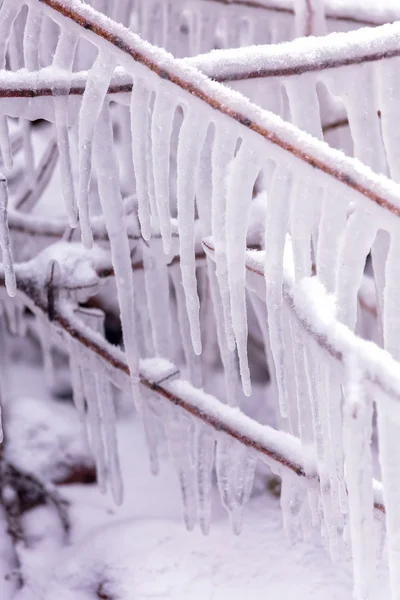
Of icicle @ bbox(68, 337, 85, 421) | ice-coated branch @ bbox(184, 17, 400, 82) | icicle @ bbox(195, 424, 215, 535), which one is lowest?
icicle @ bbox(195, 424, 215, 535)

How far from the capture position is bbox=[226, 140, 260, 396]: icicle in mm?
739

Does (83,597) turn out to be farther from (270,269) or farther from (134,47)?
(134,47)

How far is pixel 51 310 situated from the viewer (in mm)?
1261

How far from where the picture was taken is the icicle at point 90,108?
2.55ft

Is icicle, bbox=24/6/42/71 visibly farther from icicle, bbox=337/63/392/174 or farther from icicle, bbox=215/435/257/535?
icicle, bbox=215/435/257/535

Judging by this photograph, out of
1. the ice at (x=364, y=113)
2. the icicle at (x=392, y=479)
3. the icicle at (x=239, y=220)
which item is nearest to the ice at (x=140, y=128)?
the icicle at (x=239, y=220)

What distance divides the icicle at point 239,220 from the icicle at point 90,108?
162mm

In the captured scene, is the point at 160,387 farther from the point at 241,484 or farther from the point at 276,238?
the point at 276,238

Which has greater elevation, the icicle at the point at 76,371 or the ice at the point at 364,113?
the ice at the point at 364,113

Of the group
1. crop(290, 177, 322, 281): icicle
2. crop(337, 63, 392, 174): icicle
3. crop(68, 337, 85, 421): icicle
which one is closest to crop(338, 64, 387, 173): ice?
crop(337, 63, 392, 174): icicle

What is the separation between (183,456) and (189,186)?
22.8 inches

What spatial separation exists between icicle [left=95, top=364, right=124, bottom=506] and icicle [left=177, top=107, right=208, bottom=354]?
1.53ft

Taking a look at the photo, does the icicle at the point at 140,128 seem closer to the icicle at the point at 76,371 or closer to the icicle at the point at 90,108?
the icicle at the point at 90,108

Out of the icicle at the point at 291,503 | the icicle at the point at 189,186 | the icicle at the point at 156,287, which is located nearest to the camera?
the icicle at the point at 189,186
